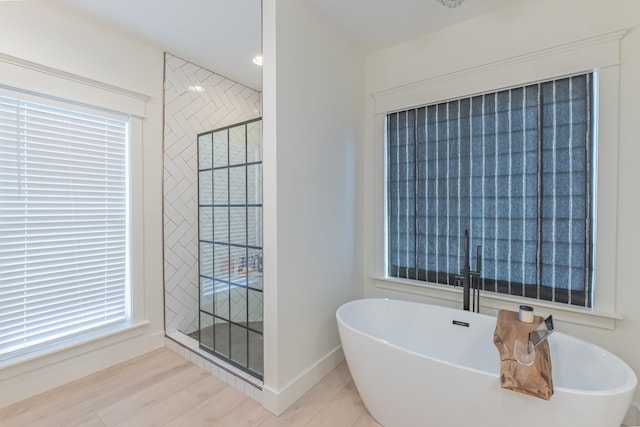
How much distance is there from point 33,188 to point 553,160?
11.4ft

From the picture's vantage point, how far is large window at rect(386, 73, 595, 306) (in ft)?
5.89

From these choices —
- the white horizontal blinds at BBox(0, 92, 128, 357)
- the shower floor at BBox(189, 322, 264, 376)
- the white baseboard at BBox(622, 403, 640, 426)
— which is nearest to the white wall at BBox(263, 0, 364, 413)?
the shower floor at BBox(189, 322, 264, 376)

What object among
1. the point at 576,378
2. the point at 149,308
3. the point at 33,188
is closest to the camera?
the point at 576,378

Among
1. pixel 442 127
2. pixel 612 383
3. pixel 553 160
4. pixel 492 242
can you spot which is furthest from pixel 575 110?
pixel 612 383

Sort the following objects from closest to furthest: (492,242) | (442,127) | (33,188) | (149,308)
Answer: (33,188) < (492,242) < (442,127) < (149,308)

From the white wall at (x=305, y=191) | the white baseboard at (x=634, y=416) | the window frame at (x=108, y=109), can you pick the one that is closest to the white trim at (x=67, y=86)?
the window frame at (x=108, y=109)

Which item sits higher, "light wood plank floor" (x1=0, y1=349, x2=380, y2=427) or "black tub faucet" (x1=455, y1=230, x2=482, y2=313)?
"black tub faucet" (x1=455, y1=230, x2=482, y2=313)

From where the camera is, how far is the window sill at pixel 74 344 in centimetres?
185

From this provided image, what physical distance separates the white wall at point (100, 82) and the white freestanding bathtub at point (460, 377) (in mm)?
1772

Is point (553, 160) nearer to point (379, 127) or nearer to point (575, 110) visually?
point (575, 110)

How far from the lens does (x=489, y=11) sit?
2.03m

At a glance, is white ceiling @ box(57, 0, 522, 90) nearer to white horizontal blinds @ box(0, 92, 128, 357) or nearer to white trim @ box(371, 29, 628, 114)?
white trim @ box(371, 29, 628, 114)

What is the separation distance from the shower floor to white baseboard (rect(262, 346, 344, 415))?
0.23 m

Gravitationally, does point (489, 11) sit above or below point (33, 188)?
above
